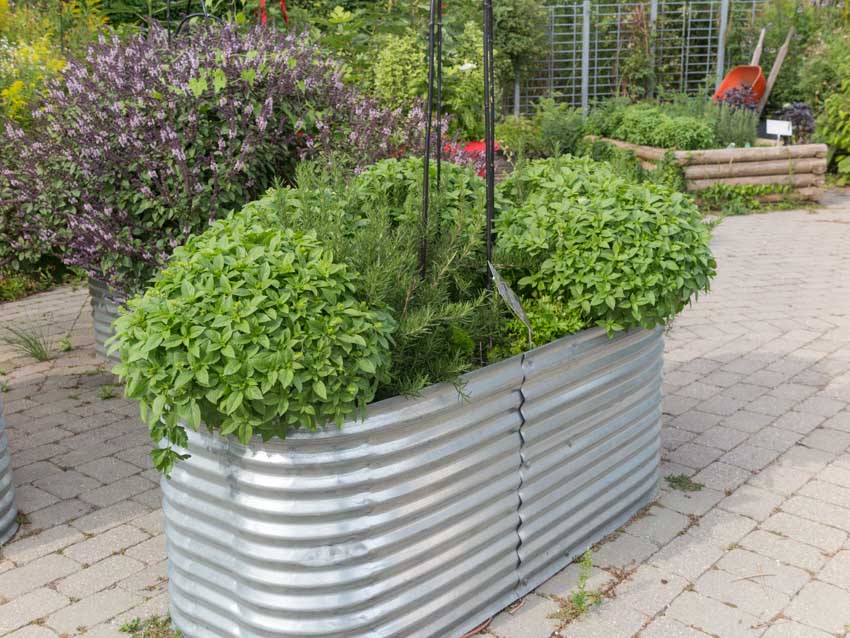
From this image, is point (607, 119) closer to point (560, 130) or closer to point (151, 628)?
point (560, 130)

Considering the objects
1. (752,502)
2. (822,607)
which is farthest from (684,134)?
Answer: (822,607)

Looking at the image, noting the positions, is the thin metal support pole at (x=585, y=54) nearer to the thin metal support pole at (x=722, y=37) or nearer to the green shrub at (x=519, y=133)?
the thin metal support pole at (x=722, y=37)

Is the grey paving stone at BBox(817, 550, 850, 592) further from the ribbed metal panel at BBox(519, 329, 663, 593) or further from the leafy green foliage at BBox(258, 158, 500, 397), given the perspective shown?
the leafy green foliage at BBox(258, 158, 500, 397)

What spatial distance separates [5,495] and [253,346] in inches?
68.2

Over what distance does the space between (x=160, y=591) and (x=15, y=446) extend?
158cm

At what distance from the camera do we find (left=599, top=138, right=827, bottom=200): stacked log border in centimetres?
956

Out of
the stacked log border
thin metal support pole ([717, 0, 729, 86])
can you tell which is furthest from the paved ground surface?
thin metal support pole ([717, 0, 729, 86])

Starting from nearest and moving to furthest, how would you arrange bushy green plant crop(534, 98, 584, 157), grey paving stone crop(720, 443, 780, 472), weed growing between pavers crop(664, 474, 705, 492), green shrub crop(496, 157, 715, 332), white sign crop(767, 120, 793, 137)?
1. green shrub crop(496, 157, 715, 332)
2. weed growing between pavers crop(664, 474, 705, 492)
3. grey paving stone crop(720, 443, 780, 472)
4. white sign crop(767, 120, 793, 137)
5. bushy green plant crop(534, 98, 584, 157)

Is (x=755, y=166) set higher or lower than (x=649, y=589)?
higher

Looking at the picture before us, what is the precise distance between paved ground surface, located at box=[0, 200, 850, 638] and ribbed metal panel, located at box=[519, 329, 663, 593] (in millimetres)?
109

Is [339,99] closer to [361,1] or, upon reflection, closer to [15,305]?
[15,305]

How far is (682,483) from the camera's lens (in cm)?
377

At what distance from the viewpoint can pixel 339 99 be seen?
4324 millimetres

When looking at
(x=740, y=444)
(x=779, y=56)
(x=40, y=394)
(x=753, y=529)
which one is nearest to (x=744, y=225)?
(x=779, y=56)
